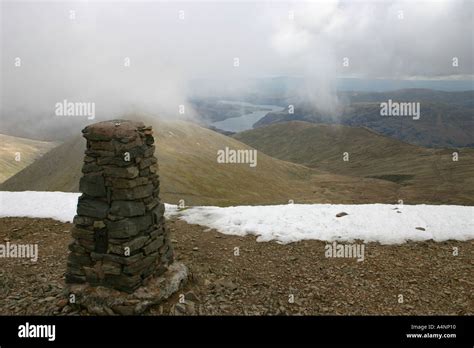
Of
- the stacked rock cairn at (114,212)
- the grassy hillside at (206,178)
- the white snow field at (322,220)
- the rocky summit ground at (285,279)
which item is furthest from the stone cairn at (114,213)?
the grassy hillside at (206,178)

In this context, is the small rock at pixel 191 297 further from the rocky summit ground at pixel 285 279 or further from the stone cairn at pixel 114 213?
the stone cairn at pixel 114 213

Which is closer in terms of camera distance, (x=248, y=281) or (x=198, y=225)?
(x=248, y=281)

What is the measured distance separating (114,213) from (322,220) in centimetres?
1423

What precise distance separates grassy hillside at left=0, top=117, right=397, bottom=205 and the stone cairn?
4525 centimetres

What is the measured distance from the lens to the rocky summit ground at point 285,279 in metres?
14.5

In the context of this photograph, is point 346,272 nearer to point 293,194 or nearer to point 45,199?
point 45,199

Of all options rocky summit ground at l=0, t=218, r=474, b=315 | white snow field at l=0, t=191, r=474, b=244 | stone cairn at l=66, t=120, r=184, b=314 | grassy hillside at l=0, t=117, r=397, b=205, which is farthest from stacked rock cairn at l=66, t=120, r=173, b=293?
grassy hillside at l=0, t=117, r=397, b=205

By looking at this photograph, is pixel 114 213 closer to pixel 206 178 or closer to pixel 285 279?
pixel 285 279

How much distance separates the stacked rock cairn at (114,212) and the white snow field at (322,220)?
9316 mm

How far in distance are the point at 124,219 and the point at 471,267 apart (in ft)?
54.8

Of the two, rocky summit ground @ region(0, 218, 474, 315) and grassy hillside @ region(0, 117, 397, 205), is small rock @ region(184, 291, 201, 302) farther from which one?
grassy hillside @ region(0, 117, 397, 205)

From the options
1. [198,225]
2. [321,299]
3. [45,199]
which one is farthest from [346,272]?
[45,199]

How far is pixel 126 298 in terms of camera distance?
43.4ft
